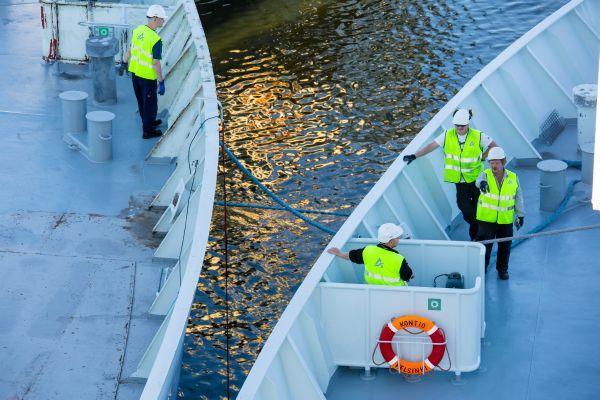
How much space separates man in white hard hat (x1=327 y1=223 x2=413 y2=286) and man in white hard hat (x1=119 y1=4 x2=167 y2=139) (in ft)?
15.7

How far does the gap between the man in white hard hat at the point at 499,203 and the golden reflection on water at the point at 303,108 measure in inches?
142

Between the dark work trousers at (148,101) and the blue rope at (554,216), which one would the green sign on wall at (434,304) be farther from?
the dark work trousers at (148,101)

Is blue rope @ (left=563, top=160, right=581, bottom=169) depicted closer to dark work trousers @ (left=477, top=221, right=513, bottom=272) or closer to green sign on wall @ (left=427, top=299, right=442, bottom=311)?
dark work trousers @ (left=477, top=221, right=513, bottom=272)

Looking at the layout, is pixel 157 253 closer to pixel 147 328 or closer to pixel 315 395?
pixel 147 328

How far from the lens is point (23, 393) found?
8.00m

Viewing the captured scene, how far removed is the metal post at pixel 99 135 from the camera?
450 inches

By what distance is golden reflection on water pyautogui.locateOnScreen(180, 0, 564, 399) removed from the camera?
1302 centimetres

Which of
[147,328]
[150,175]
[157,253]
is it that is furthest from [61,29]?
[147,328]

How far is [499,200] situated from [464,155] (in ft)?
2.60

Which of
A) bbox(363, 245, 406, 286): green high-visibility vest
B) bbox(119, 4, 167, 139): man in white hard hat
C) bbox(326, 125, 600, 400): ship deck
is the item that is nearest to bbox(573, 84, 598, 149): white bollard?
bbox(326, 125, 600, 400): ship deck

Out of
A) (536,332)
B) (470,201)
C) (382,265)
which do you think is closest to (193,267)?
(382,265)

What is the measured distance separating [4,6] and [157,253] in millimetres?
8582

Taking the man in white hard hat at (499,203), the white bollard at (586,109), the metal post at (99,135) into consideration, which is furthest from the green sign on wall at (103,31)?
the man in white hard hat at (499,203)

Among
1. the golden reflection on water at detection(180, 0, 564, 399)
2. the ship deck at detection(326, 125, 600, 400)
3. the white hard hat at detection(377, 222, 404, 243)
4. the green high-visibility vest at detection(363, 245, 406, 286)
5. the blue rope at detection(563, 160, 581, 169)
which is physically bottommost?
the golden reflection on water at detection(180, 0, 564, 399)
